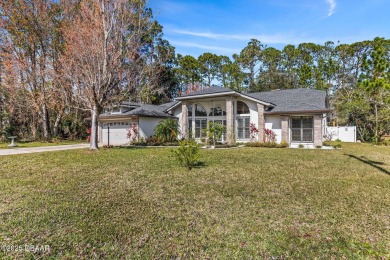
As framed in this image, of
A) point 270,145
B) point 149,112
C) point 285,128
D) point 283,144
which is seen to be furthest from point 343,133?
point 149,112

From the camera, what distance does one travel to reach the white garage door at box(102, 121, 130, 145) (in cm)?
2105

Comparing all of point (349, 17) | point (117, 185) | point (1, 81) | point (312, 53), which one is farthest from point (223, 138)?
point (312, 53)

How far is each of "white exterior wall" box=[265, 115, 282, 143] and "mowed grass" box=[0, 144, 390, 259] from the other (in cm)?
925

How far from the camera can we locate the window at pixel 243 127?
60.3 feet

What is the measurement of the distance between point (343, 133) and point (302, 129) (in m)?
9.55

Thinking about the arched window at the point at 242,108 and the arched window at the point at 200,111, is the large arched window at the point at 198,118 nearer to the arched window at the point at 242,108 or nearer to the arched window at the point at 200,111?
the arched window at the point at 200,111

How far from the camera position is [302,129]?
656 inches

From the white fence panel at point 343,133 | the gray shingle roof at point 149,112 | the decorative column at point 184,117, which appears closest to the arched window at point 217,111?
the decorative column at point 184,117

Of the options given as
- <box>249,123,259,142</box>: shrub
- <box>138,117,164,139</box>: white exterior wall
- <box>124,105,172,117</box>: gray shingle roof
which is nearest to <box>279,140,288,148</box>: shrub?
<box>249,123,259,142</box>: shrub

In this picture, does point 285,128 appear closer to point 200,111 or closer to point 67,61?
point 200,111

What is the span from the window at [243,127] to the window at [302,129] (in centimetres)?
343

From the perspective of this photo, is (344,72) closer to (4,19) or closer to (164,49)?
(164,49)

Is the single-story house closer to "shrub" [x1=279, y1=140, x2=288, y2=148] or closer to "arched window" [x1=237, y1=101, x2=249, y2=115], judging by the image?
"arched window" [x1=237, y1=101, x2=249, y2=115]

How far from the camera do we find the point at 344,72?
3659 centimetres
